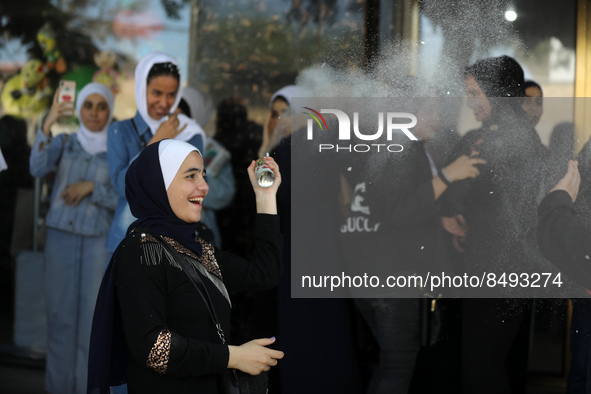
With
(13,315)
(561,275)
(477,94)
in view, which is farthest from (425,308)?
(13,315)

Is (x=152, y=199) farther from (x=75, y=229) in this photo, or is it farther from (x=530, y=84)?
(x=530, y=84)

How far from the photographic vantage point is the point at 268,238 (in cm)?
280

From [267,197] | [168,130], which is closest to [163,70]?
[168,130]

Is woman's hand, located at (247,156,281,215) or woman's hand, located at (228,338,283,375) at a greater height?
woman's hand, located at (247,156,281,215)

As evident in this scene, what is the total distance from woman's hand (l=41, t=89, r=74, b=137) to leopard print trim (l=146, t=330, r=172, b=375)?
245 centimetres

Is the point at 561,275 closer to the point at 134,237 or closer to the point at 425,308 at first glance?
the point at 425,308

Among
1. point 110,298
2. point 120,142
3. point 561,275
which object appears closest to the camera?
point 110,298

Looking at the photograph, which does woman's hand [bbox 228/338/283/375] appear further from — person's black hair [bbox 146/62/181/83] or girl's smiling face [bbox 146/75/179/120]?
person's black hair [bbox 146/62/181/83]

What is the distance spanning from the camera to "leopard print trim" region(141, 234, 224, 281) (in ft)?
7.80

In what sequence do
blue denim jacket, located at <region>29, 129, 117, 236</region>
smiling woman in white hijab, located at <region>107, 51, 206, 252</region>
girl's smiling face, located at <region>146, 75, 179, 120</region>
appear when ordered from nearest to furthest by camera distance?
smiling woman in white hijab, located at <region>107, 51, 206, 252</region>
girl's smiling face, located at <region>146, 75, 179, 120</region>
blue denim jacket, located at <region>29, 129, 117, 236</region>

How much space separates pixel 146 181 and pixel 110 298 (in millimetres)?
410

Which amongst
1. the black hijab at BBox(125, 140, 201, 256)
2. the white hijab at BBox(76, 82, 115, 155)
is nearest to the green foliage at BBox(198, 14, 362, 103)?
the white hijab at BBox(76, 82, 115, 155)

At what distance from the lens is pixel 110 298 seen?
2.36 m

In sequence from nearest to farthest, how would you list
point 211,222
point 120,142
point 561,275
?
point 561,275 → point 120,142 → point 211,222
